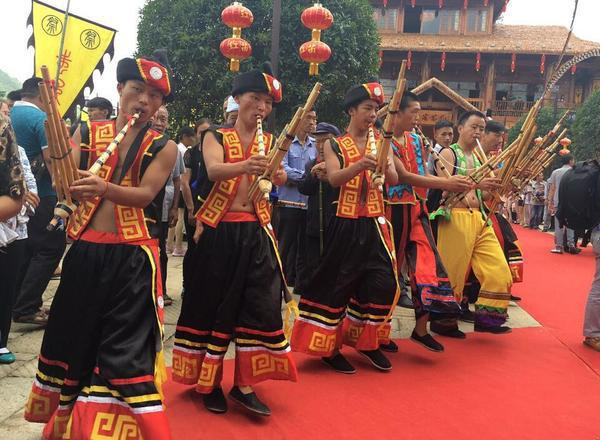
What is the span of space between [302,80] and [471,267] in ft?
24.9

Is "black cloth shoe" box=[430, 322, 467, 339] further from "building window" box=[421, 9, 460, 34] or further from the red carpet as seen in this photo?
"building window" box=[421, 9, 460, 34]

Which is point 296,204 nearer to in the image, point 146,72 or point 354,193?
point 354,193

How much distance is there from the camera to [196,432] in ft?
8.22

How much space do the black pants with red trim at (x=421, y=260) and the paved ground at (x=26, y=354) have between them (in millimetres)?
735

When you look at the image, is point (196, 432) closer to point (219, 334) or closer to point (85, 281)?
point (219, 334)

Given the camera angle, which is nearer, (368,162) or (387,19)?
(368,162)

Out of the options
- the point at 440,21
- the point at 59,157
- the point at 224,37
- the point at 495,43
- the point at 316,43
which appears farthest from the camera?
the point at 440,21

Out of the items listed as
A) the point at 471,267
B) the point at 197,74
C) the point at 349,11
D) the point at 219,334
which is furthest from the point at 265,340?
the point at 349,11

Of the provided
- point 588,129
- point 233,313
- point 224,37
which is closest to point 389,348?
point 233,313

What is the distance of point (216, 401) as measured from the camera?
2.76m

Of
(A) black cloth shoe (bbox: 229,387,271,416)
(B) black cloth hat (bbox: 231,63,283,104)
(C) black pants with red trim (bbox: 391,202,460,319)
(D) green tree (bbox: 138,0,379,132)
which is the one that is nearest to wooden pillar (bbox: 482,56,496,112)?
(D) green tree (bbox: 138,0,379,132)

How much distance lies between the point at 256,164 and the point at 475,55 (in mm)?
25109

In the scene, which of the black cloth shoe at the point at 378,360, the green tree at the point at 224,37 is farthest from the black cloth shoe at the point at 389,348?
Answer: the green tree at the point at 224,37

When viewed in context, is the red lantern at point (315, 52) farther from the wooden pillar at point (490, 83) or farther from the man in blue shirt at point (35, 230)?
the wooden pillar at point (490, 83)
